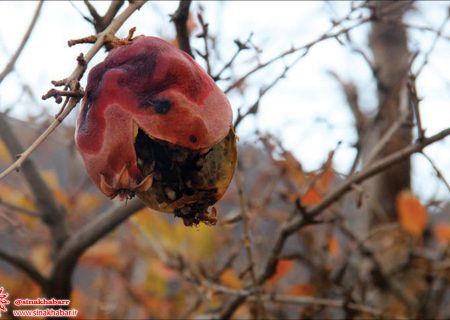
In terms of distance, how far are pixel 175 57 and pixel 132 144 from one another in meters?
0.16

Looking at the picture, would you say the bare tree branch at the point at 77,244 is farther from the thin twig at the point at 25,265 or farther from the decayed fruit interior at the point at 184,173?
the decayed fruit interior at the point at 184,173

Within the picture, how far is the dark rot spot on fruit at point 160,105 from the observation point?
96 centimetres

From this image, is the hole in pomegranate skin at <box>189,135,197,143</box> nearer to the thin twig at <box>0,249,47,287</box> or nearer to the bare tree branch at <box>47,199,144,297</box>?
the bare tree branch at <box>47,199,144,297</box>

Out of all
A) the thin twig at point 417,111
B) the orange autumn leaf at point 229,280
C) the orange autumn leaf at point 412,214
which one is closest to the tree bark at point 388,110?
the orange autumn leaf at point 412,214

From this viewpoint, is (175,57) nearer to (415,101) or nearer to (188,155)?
(188,155)

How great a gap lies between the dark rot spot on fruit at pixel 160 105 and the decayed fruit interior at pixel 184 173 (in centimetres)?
8

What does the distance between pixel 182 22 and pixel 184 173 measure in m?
0.51

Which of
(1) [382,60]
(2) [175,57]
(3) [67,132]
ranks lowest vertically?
(2) [175,57]

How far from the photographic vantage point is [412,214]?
278 cm

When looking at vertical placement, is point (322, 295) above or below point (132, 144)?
above

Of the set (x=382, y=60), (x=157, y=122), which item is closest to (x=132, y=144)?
(x=157, y=122)

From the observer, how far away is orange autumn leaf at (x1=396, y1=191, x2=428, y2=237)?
274 cm

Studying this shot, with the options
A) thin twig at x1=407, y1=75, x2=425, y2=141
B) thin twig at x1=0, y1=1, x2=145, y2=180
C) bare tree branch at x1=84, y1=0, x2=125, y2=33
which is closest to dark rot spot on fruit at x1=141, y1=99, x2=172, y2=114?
thin twig at x1=0, y1=1, x2=145, y2=180

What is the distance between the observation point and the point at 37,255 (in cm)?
366
